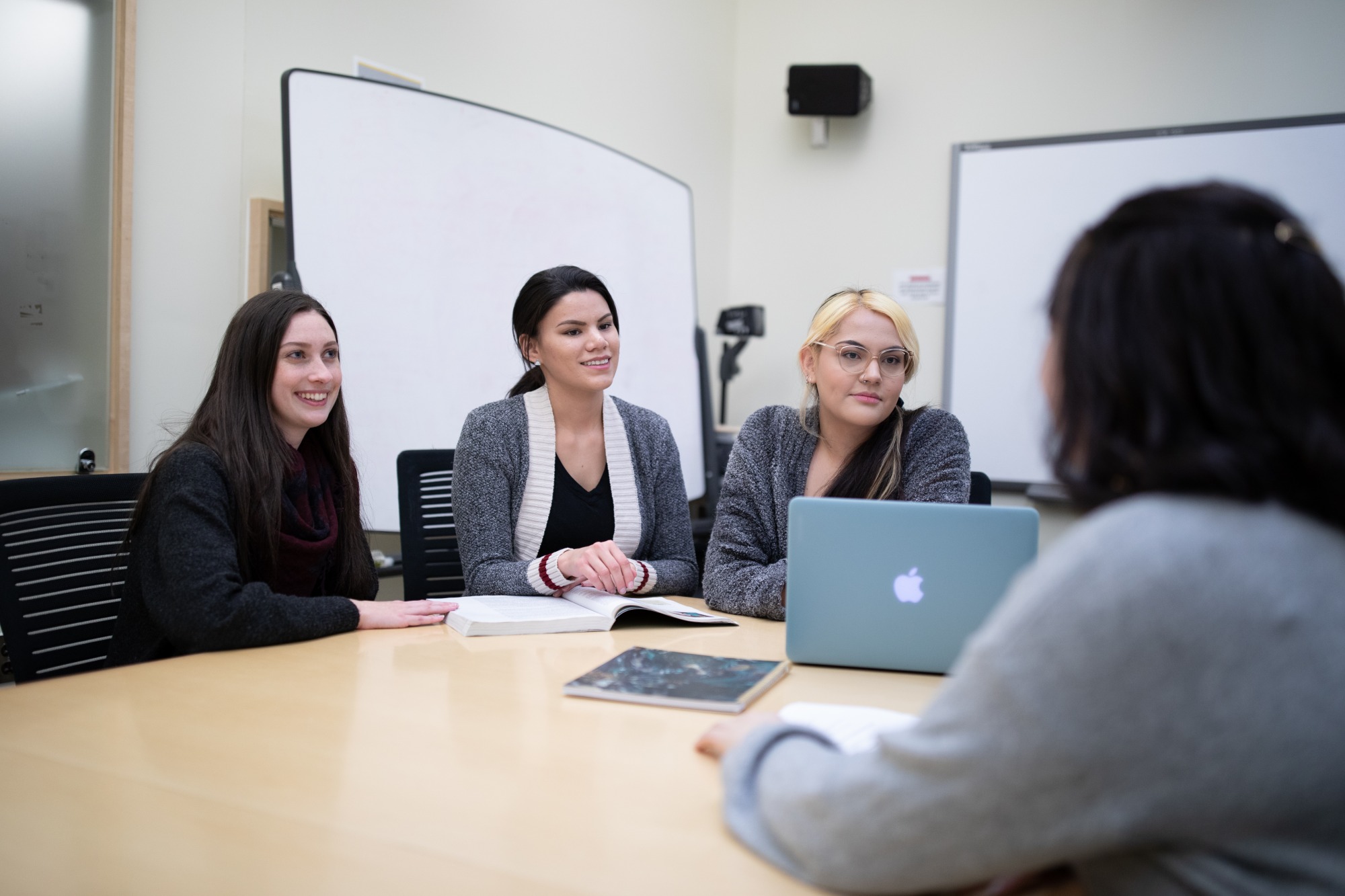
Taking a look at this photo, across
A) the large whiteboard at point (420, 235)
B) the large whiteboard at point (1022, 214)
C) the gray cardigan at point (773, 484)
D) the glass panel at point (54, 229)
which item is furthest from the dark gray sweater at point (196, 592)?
the large whiteboard at point (1022, 214)

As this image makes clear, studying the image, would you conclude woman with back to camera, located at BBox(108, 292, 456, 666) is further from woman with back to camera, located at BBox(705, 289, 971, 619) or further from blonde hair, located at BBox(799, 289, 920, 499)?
blonde hair, located at BBox(799, 289, 920, 499)

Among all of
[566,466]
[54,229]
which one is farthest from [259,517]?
[54,229]

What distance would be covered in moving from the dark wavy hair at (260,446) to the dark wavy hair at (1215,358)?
1.27m

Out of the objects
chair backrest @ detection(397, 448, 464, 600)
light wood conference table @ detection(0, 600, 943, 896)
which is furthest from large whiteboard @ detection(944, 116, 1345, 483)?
light wood conference table @ detection(0, 600, 943, 896)

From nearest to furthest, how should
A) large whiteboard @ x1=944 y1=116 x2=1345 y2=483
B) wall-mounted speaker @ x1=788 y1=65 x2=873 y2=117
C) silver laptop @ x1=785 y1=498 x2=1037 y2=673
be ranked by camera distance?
silver laptop @ x1=785 y1=498 x2=1037 y2=673 < large whiteboard @ x1=944 y1=116 x2=1345 y2=483 < wall-mounted speaker @ x1=788 y1=65 x2=873 y2=117

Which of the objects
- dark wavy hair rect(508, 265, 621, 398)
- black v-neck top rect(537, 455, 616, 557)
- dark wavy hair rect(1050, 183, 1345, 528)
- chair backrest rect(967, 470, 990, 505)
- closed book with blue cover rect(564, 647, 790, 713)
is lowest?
closed book with blue cover rect(564, 647, 790, 713)

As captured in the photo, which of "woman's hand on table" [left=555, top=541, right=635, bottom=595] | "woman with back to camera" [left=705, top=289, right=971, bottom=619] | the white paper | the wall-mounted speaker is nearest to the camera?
the white paper

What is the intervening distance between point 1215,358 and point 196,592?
1.28 metres

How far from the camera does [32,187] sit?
206cm

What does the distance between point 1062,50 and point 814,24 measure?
109 centimetres

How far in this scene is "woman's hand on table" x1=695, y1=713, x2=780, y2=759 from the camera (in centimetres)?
92

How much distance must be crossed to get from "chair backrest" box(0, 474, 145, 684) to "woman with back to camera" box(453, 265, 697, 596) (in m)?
0.60

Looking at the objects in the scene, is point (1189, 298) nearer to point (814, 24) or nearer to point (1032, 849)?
point (1032, 849)

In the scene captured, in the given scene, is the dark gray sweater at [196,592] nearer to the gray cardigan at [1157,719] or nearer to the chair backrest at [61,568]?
the chair backrest at [61,568]
